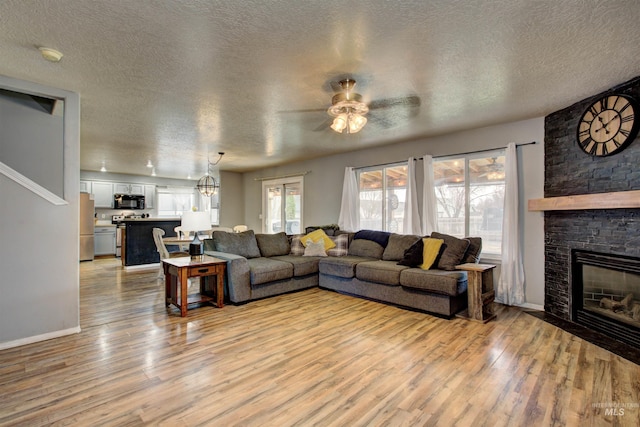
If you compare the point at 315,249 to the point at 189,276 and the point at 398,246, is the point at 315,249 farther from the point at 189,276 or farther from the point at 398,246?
the point at 189,276

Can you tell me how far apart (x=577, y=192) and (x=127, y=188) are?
10.4 meters

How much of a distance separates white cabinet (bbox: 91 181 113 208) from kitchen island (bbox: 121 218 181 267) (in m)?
2.88

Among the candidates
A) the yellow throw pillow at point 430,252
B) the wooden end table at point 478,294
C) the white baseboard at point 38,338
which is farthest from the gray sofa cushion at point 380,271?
the white baseboard at point 38,338

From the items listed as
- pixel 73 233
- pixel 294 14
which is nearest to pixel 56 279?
pixel 73 233

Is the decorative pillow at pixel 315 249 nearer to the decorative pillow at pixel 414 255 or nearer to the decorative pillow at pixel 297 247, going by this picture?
the decorative pillow at pixel 297 247

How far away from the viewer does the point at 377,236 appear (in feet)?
16.4

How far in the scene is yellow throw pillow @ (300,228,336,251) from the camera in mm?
5229

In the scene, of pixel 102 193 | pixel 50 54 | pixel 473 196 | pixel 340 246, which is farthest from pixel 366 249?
pixel 102 193

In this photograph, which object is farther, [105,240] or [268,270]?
[105,240]

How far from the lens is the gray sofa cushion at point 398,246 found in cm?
449

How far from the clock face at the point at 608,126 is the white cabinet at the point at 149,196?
33.6 ft

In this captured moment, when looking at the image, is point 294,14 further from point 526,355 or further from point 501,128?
point 501,128

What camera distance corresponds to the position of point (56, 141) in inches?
145

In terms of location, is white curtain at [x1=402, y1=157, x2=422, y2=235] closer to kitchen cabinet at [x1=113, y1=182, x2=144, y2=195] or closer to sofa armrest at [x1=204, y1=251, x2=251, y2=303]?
sofa armrest at [x1=204, y1=251, x2=251, y2=303]
